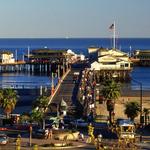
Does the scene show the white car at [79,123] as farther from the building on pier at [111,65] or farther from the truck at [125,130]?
the building on pier at [111,65]

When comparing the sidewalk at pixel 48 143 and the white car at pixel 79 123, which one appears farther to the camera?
the white car at pixel 79 123

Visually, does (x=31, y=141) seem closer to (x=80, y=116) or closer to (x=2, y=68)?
(x=80, y=116)

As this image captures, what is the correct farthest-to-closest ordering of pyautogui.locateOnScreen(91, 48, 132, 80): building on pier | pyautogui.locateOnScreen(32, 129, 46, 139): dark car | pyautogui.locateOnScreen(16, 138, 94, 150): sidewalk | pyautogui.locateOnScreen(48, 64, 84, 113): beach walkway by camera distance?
pyautogui.locateOnScreen(91, 48, 132, 80): building on pier, pyautogui.locateOnScreen(48, 64, 84, 113): beach walkway, pyautogui.locateOnScreen(32, 129, 46, 139): dark car, pyautogui.locateOnScreen(16, 138, 94, 150): sidewalk

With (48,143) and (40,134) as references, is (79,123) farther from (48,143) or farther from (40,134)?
(48,143)

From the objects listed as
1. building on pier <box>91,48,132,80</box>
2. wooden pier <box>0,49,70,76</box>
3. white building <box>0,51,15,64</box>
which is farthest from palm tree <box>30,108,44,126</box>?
white building <box>0,51,15,64</box>

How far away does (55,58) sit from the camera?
616 ft

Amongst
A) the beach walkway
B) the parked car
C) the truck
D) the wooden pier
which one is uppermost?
the truck

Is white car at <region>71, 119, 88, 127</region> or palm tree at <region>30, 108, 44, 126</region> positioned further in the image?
white car at <region>71, 119, 88, 127</region>

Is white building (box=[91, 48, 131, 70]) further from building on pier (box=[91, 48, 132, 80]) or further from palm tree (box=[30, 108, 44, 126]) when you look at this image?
palm tree (box=[30, 108, 44, 126])

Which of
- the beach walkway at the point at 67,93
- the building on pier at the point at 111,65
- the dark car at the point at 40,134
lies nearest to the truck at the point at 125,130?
the dark car at the point at 40,134

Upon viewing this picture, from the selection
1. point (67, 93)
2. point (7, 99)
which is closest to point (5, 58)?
point (67, 93)

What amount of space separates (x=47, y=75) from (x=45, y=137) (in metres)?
128

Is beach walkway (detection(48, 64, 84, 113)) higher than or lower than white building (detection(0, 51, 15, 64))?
higher

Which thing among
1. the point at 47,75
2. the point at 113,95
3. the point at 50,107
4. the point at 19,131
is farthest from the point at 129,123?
the point at 47,75
